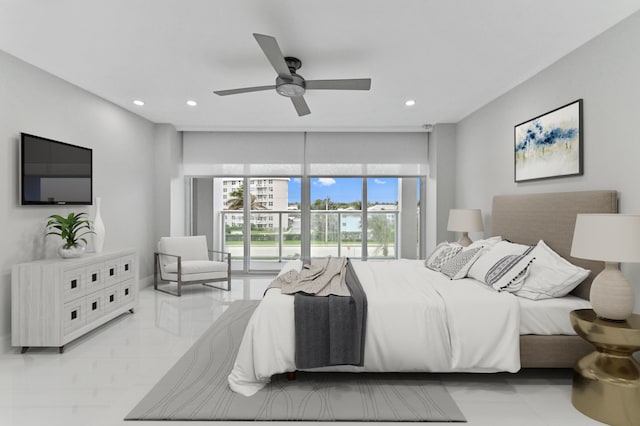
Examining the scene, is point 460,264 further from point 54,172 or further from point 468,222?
point 54,172

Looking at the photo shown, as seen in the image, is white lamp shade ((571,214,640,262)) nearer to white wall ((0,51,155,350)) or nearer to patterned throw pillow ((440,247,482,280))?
patterned throw pillow ((440,247,482,280))

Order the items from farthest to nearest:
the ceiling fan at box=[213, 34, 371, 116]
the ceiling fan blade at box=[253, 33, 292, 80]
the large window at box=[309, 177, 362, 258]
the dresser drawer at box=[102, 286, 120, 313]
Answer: the large window at box=[309, 177, 362, 258]
the dresser drawer at box=[102, 286, 120, 313]
the ceiling fan at box=[213, 34, 371, 116]
the ceiling fan blade at box=[253, 33, 292, 80]

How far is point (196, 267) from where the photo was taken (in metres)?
4.96

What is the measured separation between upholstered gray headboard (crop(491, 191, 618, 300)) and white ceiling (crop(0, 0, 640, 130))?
129 cm

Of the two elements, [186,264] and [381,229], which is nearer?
[186,264]

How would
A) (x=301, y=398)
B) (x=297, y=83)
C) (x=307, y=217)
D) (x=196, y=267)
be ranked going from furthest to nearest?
(x=307, y=217), (x=196, y=267), (x=297, y=83), (x=301, y=398)

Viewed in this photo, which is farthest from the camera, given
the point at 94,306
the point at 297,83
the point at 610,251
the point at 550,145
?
the point at 94,306

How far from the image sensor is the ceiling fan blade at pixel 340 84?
115 inches

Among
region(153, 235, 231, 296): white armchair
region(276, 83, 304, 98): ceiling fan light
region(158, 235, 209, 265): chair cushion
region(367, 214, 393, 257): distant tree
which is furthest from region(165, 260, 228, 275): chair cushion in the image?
region(276, 83, 304, 98): ceiling fan light

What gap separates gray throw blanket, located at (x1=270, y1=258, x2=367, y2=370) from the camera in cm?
235

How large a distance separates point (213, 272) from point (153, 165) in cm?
213

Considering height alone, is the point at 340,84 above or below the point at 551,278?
above

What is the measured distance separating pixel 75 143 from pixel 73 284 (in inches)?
68.8

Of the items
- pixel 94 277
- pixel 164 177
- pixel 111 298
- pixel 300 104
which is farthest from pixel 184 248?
pixel 300 104
